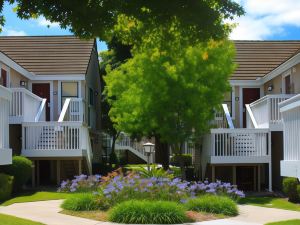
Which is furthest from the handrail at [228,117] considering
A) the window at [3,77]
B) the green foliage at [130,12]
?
the green foliage at [130,12]

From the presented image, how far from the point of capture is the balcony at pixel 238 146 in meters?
22.4

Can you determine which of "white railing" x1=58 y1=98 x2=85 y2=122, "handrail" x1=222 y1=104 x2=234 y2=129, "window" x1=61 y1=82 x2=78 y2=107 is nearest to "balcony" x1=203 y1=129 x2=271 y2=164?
"handrail" x1=222 y1=104 x2=234 y2=129

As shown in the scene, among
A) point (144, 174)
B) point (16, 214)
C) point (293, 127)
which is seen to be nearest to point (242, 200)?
point (144, 174)

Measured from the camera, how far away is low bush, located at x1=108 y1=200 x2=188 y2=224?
13602 millimetres

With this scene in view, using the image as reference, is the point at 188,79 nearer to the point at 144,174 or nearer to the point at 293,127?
the point at 144,174

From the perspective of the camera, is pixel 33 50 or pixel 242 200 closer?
pixel 242 200

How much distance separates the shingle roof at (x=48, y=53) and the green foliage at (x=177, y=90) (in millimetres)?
5454

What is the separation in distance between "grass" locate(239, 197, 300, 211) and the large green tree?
403 cm

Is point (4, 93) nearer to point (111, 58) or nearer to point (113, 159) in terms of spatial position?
Answer: point (111, 58)

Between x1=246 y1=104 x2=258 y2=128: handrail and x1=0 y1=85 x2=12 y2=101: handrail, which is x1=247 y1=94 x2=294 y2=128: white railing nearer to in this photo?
x1=246 y1=104 x2=258 y2=128: handrail

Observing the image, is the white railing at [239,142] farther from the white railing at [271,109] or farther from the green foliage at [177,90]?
the green foliage at [177,90]

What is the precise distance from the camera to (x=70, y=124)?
22.8 metres

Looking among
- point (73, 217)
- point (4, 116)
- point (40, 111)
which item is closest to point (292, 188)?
point (73, 217)

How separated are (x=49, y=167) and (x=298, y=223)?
15.7 meters
